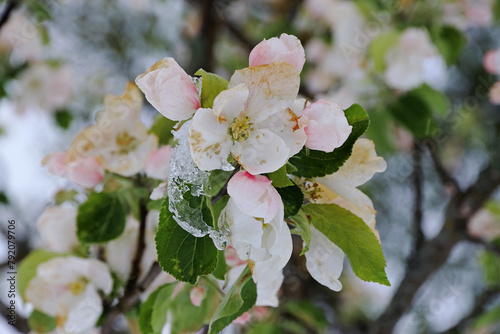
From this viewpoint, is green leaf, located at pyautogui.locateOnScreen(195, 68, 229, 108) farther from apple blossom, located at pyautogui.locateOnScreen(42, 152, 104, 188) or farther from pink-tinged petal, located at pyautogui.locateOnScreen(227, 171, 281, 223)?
apple blossom, located at pyautogui.locateOnScreen(42, 152, 104, 188)

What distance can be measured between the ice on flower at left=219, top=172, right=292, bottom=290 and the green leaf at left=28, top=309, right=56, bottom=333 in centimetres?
36

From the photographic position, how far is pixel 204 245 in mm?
334

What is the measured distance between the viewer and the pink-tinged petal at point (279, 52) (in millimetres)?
317

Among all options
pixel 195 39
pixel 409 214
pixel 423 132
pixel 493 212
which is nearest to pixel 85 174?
pixel 423 132

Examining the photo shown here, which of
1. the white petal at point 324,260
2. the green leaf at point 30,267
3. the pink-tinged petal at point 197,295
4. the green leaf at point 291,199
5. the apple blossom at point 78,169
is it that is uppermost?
the green leaf at point 291,199

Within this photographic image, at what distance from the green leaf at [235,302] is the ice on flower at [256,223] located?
33mm

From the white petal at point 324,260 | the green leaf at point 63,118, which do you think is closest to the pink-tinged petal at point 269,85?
the white petal at point 324,260

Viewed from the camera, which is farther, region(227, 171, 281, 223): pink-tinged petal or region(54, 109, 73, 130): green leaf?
region(54, 109, 73, 130): green leaf

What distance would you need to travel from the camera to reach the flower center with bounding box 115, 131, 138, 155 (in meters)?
0.49

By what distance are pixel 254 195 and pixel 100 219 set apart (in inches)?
9.5

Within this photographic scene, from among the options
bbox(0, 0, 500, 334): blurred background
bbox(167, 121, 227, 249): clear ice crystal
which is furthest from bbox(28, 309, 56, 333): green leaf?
bbox(167, 121, 227, 249): clear ice crystal

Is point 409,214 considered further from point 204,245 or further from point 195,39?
point 204,245

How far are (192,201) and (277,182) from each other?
0.05m

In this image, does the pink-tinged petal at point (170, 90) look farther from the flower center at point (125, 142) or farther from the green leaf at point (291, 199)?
the flower center at point (125, 142)
